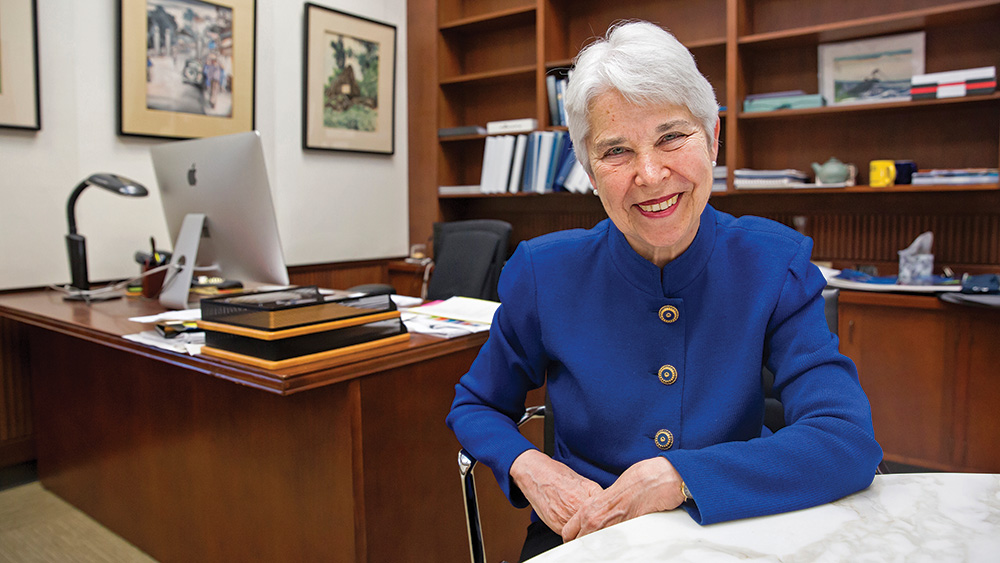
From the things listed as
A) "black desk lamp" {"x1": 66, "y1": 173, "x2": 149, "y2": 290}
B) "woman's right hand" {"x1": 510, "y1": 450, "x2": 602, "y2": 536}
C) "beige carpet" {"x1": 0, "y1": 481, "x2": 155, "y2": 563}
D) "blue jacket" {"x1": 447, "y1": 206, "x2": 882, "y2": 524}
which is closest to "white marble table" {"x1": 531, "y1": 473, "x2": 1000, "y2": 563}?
"blue jacket" {"x1": 447, "y1": 206, "x2": 882, "y2": 524}

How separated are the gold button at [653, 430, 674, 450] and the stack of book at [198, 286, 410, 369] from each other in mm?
793

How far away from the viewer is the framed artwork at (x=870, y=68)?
2916 millimetres

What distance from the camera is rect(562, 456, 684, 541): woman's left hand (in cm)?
81

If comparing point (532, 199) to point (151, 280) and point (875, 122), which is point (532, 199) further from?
point (151, 280)

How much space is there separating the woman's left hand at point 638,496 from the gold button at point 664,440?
0.18m

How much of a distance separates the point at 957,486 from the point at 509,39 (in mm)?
3891

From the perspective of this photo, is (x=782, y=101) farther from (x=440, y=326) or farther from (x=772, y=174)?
(x=440, y=326)

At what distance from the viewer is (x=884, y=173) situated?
284cm

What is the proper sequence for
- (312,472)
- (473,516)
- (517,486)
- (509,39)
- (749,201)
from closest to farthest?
(517,486), (473,516), (312,472), (749,201), (509,39)

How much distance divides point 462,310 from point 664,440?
1197 mm

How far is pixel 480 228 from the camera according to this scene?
2947 millimetres

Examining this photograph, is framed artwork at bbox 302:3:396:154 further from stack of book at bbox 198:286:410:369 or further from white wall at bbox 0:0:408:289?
stack of book at bbox 198:286:410:369

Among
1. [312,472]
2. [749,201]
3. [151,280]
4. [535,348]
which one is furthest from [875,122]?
[151,280]

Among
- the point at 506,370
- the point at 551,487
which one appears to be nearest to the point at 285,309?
the point at 506,370
